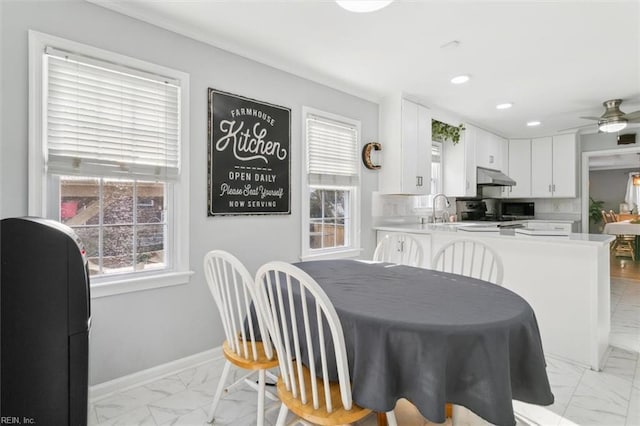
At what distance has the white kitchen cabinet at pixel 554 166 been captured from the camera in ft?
18.1

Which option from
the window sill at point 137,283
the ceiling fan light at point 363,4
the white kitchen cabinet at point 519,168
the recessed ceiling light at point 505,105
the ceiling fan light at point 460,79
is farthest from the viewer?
Answer: the white kitchen cabinet at point 519,168

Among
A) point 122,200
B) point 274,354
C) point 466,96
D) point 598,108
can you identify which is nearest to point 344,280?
point 274,354

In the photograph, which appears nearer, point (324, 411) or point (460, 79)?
point (324, 411)

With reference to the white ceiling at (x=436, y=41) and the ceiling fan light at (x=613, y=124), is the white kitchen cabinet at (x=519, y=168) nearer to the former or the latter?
the ceiling fan light at (x=613, y=124)

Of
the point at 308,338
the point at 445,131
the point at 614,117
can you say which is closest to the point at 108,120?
the point at 308,338

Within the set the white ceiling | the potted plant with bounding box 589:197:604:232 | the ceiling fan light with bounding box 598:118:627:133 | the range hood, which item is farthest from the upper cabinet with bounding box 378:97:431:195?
the potted plant with bounding box 589:197:604:232

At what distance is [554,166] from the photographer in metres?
5.69

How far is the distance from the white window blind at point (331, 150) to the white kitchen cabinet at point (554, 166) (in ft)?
13.1

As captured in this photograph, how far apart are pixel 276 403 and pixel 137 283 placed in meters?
1.17

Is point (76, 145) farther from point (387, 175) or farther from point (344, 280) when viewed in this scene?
point (387, 175)

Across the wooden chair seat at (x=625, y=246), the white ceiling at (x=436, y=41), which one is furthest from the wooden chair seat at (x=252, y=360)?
the wooden chair seat at (x=625, y=246)

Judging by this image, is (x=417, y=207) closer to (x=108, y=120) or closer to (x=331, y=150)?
(x=331, y=150)

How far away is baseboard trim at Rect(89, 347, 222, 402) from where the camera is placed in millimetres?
2066

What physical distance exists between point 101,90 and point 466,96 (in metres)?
3.57
